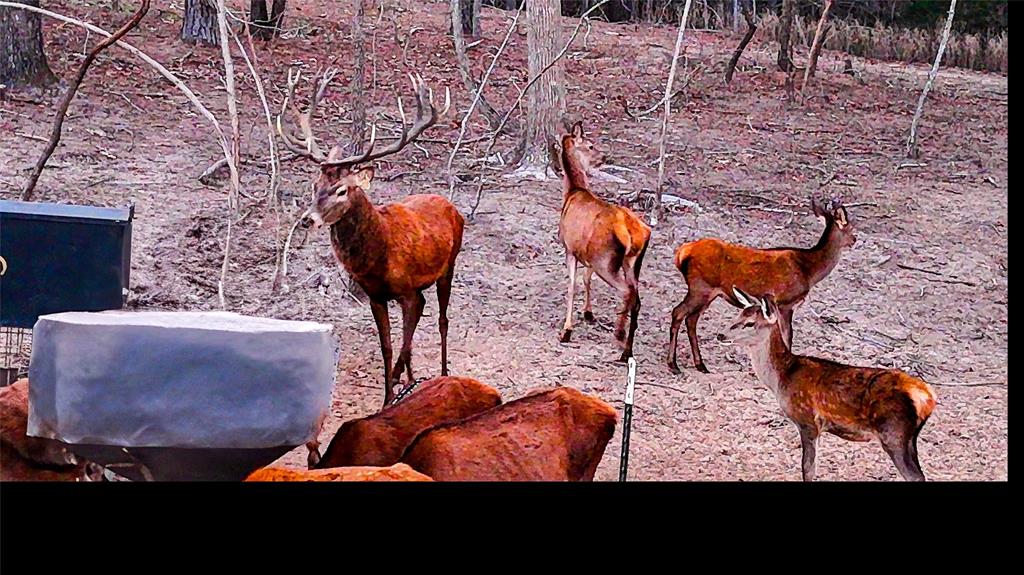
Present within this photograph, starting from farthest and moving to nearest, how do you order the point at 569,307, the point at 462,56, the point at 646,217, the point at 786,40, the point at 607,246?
the point at 786,40 → the point at 462,56 → the point at 646,217 → the point at 569,307 → the point at 607,246

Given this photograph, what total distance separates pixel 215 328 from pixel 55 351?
1.49 feet

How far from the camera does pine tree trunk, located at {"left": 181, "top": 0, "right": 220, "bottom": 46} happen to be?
14.9 m

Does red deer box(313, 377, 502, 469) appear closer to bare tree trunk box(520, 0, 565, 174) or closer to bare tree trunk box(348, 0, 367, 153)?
bare tree trunk box(348, 0, 367, 153)

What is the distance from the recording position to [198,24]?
49.1 feet

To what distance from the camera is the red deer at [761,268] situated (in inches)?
325

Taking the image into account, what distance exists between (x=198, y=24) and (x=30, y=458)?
11061 mm

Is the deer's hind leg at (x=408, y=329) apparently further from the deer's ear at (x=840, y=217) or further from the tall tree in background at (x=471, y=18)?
the tall tree in background at (x=471, y=18)

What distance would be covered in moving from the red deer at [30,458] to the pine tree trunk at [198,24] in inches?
426

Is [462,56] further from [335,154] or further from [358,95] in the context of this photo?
[335,154]

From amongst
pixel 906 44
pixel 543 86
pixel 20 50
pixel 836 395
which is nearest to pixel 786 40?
pixel 906 44

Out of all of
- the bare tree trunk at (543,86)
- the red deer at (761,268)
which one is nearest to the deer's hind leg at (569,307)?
the red deer at (761,268)
